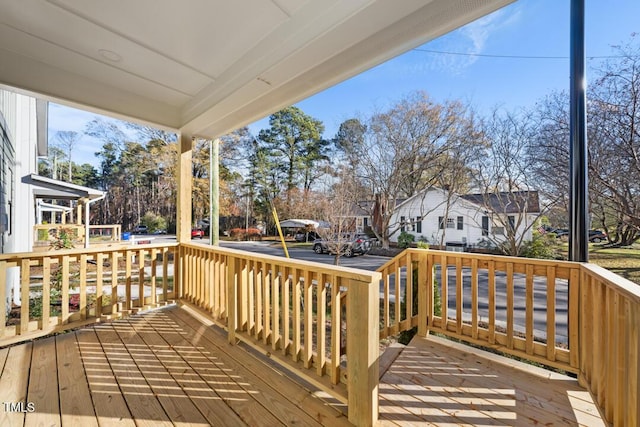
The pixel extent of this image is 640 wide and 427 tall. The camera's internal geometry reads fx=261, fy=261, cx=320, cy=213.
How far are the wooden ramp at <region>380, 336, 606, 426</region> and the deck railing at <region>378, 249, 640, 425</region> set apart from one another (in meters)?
0.12

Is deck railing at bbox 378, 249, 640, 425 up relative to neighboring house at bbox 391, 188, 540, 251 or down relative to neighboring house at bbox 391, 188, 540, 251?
down

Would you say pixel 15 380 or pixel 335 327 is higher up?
pixel 335 327

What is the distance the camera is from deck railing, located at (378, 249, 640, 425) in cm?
117

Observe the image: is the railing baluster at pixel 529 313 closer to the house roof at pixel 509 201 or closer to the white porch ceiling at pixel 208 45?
the house roof at pixel 509 201

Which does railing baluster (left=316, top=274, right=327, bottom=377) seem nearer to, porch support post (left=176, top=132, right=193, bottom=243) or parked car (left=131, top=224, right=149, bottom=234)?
porch support post (left=176, top=132, right=193, bottom=243)

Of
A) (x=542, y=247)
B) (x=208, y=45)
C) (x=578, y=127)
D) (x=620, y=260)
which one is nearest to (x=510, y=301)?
(x=620, y=260)

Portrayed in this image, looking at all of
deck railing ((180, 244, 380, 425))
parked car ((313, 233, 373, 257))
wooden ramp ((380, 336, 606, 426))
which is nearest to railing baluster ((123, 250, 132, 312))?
deck railing ((180, 244, 380, 425))

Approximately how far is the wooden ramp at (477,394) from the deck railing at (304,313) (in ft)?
1.00

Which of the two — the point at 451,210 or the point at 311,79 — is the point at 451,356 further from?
the point at 311,79

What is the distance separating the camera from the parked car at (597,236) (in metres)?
1.87

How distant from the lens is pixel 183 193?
136 inches

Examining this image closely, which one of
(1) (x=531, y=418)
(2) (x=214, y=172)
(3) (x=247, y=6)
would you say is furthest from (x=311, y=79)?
(1) (x=531, y=418)

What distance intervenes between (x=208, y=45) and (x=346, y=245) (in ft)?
10.8

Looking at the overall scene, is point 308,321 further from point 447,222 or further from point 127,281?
point 447,222
